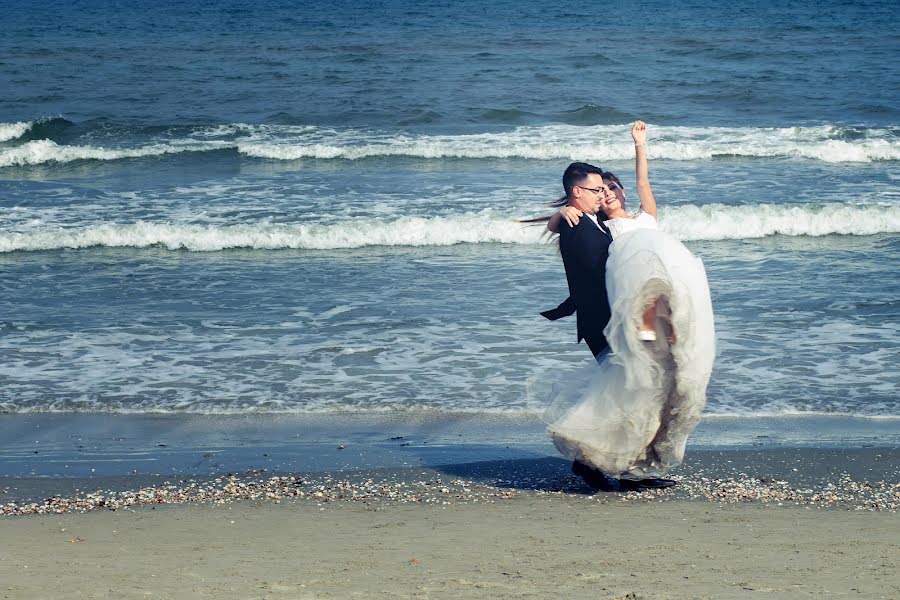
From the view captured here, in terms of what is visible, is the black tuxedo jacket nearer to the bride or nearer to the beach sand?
the bride

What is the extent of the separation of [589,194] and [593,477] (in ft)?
4.66

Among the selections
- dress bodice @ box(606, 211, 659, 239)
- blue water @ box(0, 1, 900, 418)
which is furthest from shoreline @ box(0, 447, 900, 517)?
dress bodice @ box(606, 211, 659, 239)

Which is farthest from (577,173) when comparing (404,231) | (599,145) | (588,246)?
(599,145)

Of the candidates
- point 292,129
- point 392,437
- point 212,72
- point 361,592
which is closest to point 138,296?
point 392,437

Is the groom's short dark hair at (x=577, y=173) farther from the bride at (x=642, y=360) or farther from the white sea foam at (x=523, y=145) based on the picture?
the white sea foam at (x=523, y=145)

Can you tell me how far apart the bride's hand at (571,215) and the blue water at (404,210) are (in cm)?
100

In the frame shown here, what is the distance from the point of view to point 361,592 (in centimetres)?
426

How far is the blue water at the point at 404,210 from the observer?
8.30 meters

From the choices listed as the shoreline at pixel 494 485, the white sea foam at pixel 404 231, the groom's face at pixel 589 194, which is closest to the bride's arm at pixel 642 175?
the groom's face at pixel 589 194

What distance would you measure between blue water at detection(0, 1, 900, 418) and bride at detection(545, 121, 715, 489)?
0.45m

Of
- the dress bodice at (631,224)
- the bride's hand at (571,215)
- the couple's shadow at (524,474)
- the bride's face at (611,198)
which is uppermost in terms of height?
the bride's face at (611,198)

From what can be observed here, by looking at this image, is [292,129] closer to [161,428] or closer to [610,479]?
[161,428]

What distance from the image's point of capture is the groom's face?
18.2ft

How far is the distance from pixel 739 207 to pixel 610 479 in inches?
363
